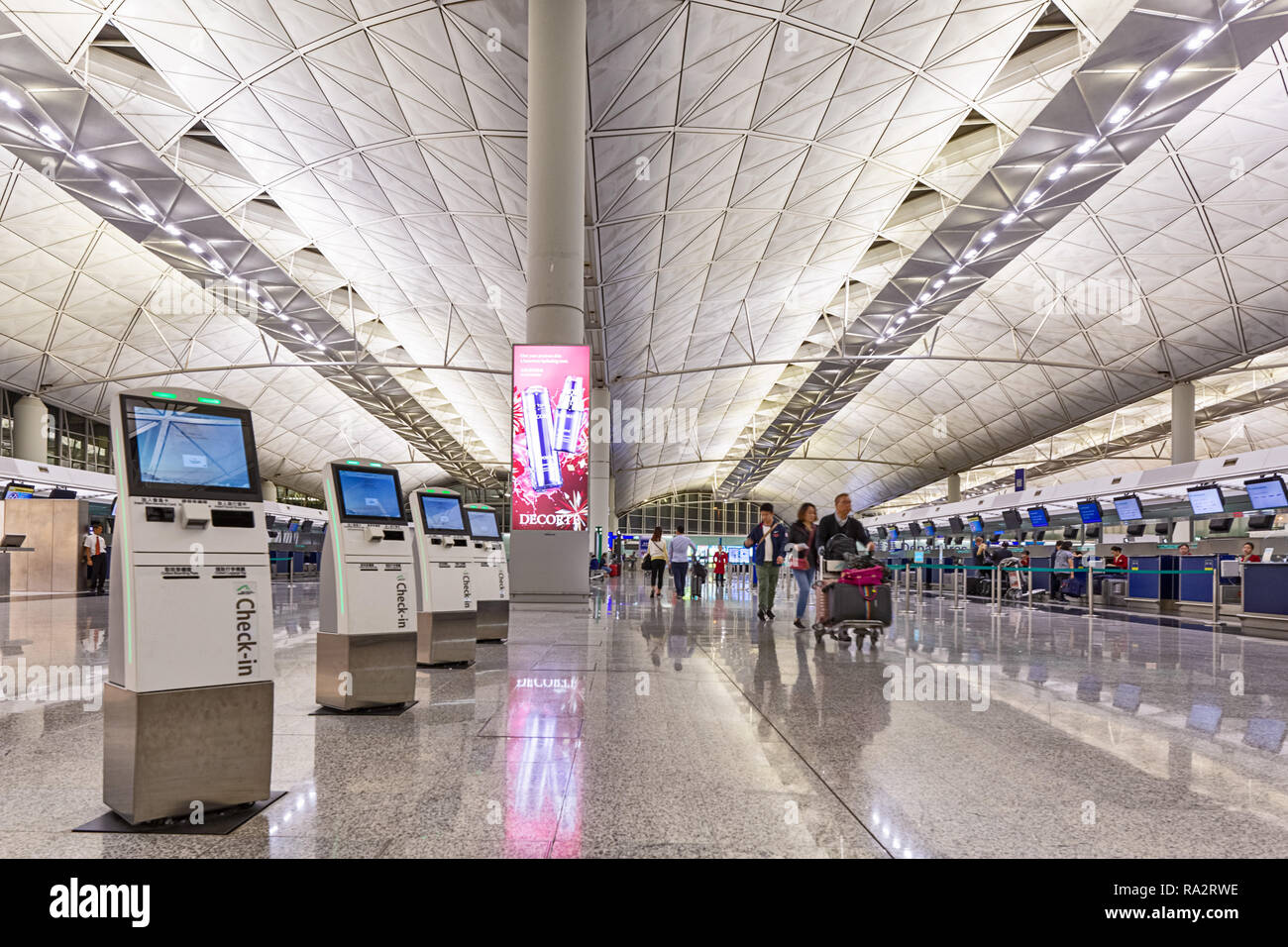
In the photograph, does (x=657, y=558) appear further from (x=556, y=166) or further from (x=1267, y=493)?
(x=1267, y=493)

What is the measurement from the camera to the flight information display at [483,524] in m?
10.2

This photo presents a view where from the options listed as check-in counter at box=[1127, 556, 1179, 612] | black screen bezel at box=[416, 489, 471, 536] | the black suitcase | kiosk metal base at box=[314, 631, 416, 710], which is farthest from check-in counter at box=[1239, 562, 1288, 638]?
kiosk metal base at box=[314, 631, 416, 710]

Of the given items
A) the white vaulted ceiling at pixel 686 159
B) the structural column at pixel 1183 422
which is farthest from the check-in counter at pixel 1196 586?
the structural column at pixel 1183 422

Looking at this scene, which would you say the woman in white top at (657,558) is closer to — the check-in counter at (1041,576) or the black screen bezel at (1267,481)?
the check-in counter at (1041,576)

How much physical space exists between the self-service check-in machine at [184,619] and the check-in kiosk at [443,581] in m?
4.21

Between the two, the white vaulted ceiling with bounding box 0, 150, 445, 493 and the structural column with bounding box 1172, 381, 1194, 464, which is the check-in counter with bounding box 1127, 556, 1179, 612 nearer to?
the structural column with bounding box 1172, 381, 1194, 464

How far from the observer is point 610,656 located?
349 inches

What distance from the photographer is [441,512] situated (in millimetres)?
8180

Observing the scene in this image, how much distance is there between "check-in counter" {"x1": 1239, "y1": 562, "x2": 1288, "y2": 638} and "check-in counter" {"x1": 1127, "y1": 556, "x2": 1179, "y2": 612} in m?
5.85

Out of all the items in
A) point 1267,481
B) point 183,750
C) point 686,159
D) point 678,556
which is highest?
point 686,159

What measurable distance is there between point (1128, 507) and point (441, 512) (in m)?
24.2

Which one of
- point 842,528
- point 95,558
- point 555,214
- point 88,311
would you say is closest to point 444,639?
point 842,528

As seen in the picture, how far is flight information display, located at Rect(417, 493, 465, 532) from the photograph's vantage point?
806 cm
